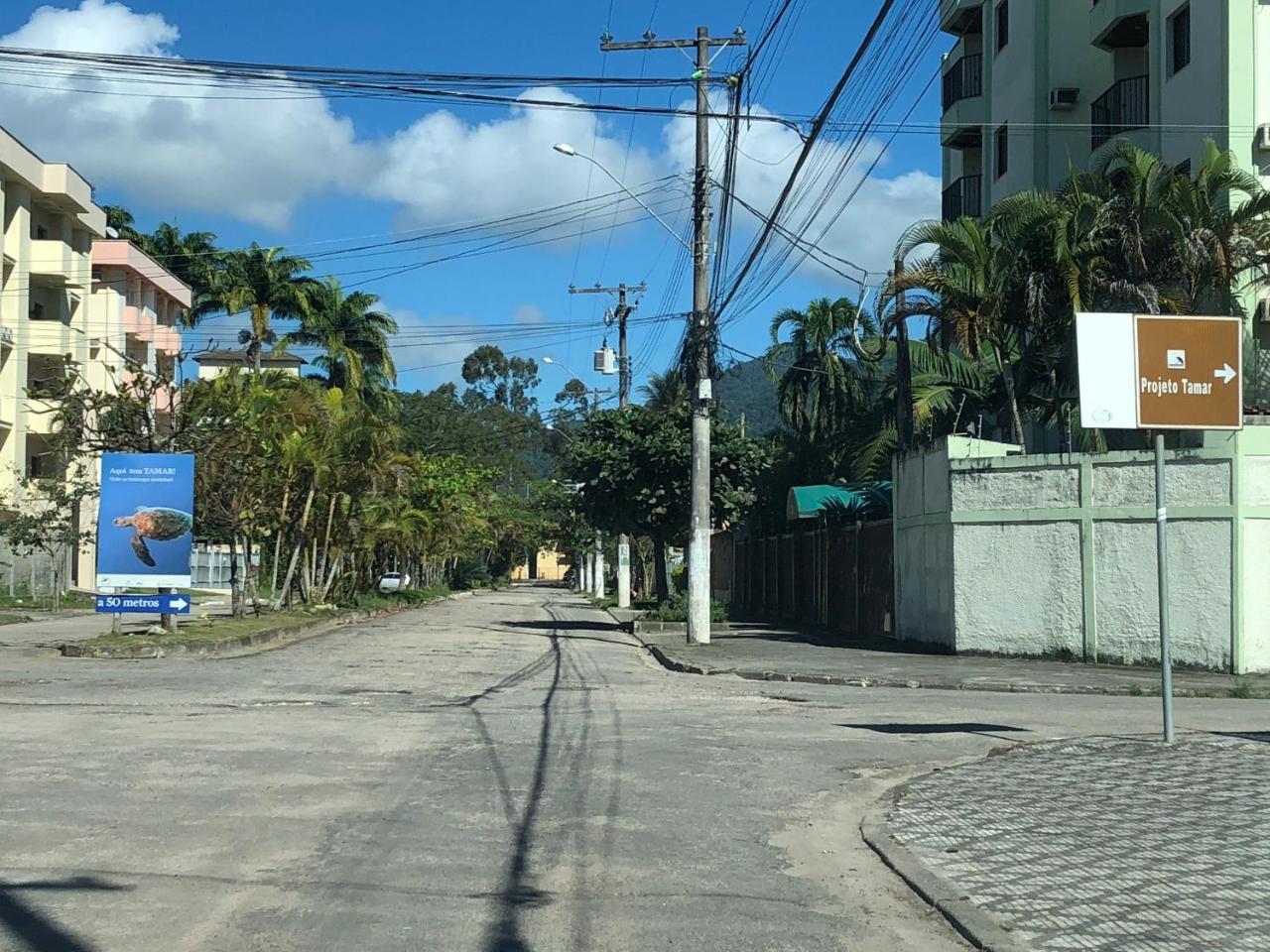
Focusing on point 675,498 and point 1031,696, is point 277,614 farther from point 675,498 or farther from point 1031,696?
point 1031,696

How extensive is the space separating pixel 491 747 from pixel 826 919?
5682mm

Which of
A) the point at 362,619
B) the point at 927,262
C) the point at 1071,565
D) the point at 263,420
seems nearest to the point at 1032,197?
the point at 927,262

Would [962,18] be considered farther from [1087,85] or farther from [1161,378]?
[1161,378]

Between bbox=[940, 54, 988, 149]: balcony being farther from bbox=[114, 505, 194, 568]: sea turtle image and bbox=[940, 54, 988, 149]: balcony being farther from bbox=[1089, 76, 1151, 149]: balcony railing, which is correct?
bbox=[114, 505, 194, 568]: sea turtle image

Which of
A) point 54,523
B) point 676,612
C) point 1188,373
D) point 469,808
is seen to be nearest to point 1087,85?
point 676,612

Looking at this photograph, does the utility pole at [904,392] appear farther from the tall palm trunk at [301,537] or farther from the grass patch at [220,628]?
the tall palm trunk at [301,537]

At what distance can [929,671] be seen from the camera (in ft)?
65.4

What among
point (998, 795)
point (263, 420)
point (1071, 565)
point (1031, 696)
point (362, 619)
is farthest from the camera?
point (362, 619)

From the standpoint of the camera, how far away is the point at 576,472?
107ft

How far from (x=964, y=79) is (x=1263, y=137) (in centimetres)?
1383

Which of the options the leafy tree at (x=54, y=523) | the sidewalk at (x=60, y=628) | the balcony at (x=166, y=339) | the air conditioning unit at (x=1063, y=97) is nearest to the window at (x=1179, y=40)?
the air conditioning unit at (x=1063, y=97)

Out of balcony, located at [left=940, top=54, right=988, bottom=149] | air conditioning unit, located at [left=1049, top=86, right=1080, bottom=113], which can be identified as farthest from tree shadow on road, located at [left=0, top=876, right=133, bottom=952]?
balcony, located at [left=940, top=54, right=988, bottom=149]

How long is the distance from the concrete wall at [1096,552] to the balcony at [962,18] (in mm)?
17245

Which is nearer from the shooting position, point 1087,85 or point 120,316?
point 1087,85
